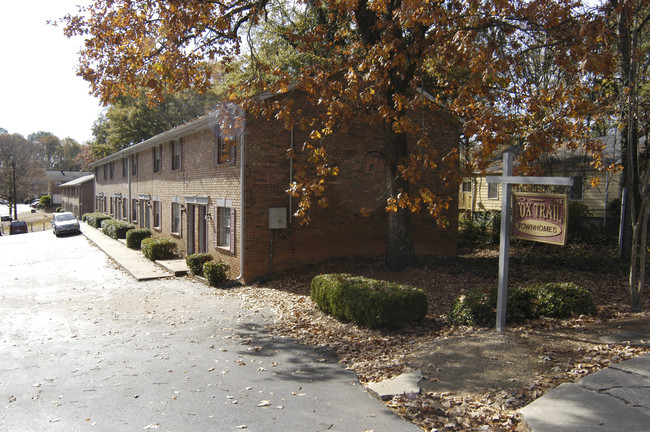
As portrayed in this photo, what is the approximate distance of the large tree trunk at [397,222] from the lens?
1237 centimetres

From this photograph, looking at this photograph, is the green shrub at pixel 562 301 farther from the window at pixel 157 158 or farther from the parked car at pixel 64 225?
the parked car at pixel 64 225

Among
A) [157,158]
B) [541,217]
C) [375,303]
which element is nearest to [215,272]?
[375,303]

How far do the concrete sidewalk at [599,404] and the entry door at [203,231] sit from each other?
14355mm

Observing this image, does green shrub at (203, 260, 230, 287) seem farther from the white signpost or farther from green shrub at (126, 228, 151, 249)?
green shrub at (126, 228, 151, 249)

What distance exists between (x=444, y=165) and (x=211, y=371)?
1201cm

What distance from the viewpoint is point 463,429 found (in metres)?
4.46

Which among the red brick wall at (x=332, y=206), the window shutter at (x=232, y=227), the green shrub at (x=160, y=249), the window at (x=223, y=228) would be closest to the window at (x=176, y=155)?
the green shrub at (x=160, y=249)

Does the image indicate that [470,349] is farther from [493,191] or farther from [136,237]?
[493,191]

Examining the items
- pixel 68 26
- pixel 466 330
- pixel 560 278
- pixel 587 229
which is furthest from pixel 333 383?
pixel 587 229

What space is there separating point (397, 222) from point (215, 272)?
222 inches

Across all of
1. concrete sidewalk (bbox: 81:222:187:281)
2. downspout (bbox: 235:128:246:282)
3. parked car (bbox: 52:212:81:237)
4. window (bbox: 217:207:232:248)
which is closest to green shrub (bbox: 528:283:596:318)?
downspout (bbox: 235:128:246:282)

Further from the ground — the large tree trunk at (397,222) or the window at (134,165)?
the window at (134,165)

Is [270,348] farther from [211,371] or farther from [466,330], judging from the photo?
[466,330]

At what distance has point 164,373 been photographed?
21.6 ft
